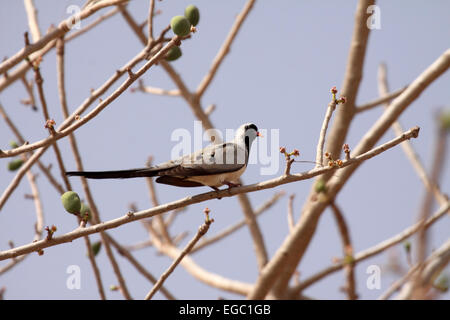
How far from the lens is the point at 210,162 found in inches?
192

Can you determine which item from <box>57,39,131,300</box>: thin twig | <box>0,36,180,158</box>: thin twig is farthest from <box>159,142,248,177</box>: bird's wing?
<box>0,36,180,158</box>: thin twig

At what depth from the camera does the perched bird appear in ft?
15.4

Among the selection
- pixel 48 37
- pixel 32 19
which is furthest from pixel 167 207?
pixel 32 19

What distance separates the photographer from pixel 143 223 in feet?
30.6

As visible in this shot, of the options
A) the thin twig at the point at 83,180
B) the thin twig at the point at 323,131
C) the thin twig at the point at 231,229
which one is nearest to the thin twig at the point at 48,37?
the thin twig at the point at 83,180

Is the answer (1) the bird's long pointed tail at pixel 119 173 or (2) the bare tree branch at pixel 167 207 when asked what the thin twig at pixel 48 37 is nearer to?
(1) the bird's long pointed tail at pixel 119 173

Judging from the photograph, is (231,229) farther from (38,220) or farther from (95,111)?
(95,111)

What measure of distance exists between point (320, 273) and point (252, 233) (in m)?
1.21

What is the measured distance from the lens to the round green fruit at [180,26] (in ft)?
12.3

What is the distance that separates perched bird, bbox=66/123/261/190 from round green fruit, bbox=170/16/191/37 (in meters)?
1.31

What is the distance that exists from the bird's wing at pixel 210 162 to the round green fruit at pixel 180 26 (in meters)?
1.38
